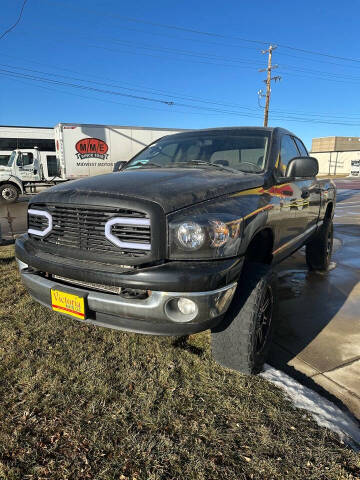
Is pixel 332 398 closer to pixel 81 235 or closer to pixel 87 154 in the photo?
pixel 81 235

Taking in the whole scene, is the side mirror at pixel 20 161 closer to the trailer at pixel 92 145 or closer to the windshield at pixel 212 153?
the trailer at pixel 92 145

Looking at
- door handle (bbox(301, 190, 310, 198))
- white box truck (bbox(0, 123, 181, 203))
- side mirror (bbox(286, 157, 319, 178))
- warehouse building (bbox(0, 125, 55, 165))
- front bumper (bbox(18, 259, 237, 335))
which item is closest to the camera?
front bumper (bbox(18, 259, 237, 335))

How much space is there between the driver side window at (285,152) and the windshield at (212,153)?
21 centimetres

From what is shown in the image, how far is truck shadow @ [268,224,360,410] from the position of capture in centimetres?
268

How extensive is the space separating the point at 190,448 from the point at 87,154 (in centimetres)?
1709

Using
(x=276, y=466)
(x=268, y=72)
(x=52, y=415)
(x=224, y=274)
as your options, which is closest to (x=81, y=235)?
(x=224, y=274)

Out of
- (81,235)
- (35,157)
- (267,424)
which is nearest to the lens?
(267,424)

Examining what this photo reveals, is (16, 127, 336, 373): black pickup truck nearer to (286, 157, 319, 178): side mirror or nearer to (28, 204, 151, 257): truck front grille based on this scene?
(28, 204, 151, 257): truck front grille

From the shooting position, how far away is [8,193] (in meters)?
15.0

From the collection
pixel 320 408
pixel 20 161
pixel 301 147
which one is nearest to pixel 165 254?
pixel 320 408

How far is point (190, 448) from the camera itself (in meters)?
1.73

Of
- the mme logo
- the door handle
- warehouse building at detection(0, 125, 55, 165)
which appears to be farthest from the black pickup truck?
warehouse building at detection(0, 125, 55, 165)

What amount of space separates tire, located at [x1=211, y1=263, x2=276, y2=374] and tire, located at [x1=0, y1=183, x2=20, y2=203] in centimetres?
1512

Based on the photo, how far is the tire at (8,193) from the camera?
14.9 m
